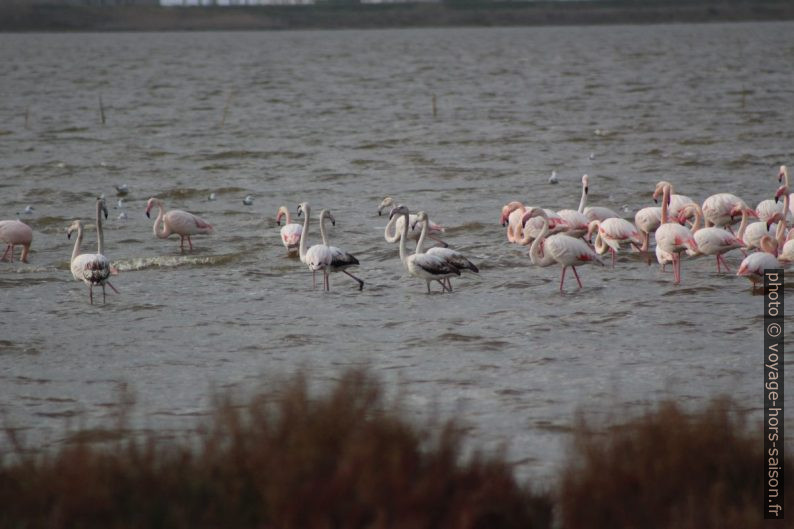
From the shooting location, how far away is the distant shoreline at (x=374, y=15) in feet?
413

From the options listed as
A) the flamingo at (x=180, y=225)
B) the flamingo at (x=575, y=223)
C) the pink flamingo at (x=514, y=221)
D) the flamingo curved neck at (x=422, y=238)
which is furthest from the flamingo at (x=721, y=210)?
the flamingo at (x=180, y=225)

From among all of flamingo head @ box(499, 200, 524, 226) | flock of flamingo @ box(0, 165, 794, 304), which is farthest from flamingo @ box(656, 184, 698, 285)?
flamingo head @ box(499, 200, 524, 226)

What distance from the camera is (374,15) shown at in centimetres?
13188

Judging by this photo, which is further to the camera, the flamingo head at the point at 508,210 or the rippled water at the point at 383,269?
the flamingo head at the point at 508,210

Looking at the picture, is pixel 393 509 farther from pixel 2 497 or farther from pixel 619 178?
pixel 619 178

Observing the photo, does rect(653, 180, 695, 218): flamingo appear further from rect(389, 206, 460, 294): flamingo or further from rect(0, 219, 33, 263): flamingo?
rect(0, 219, 33, 263): flamingo

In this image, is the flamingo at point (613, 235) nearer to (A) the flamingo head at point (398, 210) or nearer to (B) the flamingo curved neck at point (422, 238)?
(B) the flamingo curved neck at point (422, 238)

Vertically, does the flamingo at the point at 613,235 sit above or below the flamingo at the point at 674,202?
below

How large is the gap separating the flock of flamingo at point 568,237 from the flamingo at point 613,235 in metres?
0.01

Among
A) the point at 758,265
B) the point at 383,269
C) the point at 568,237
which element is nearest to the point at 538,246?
the point at 568,237

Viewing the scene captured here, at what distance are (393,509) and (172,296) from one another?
7.87 m

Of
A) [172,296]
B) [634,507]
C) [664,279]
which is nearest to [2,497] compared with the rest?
[634,507]

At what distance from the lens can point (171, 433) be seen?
24.5 feet

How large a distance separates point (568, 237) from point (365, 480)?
25.1ft
